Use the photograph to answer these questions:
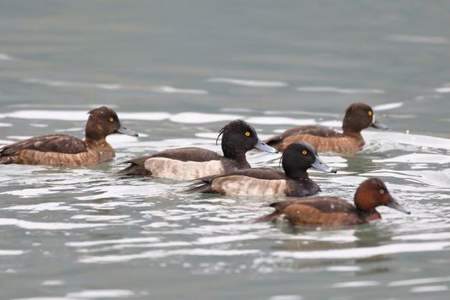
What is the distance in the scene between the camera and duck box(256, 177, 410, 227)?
13914mm

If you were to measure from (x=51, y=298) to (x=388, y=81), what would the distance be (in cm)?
1339

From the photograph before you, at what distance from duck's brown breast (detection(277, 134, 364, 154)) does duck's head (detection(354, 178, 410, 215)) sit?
15.2 feet

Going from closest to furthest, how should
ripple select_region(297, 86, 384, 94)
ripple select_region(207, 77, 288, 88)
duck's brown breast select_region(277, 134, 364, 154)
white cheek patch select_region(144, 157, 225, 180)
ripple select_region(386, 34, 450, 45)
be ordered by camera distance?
white cheek patch select_region(144, 157, 225, 180)
duck's brown breast select_region(277, 134, 364, 154)
ripple select_region(297, 86, 384, 94)
ripple select_region(207, 77, 288, 88)
ripple select_region(386, 34, 450, 45)

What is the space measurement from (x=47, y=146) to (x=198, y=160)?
6.42 feet

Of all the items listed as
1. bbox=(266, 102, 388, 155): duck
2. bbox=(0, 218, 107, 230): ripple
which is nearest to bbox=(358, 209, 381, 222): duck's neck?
bbox=(0, 218, 107, 230): ripple

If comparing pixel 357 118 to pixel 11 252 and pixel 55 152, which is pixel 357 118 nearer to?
pixel 55 152

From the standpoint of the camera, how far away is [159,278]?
11992 millimetres

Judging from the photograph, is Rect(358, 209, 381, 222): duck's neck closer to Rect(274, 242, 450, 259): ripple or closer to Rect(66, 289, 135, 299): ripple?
Rect(274, 242, 450, 259): ripple

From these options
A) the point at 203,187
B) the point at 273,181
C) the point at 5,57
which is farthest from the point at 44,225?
the point at 5,57

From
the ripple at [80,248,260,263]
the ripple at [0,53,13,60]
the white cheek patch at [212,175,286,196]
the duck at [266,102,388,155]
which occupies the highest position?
the ripple at [0,53,13,60]

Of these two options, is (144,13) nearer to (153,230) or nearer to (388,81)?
(388,81)

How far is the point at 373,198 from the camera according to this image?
14172 millimetres

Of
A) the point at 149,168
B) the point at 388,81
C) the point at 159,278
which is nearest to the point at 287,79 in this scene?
the point at 388,81

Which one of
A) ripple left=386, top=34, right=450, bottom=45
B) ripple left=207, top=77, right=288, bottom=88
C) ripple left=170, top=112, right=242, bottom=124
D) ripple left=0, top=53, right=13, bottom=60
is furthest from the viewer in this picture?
ripple left=386, top=34, right=450, bottom=45
